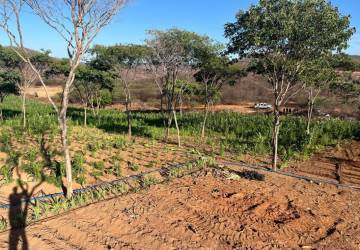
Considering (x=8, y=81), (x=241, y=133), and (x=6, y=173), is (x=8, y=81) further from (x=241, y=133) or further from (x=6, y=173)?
(x=6, y=173)

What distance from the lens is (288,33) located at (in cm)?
1014

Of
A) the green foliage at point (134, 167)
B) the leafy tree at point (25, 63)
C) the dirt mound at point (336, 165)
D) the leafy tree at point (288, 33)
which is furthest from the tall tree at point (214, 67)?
the leafy tree at point (25, 63)

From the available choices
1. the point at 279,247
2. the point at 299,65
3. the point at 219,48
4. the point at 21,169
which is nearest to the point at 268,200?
the point at 279,247

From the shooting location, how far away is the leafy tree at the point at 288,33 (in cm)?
991

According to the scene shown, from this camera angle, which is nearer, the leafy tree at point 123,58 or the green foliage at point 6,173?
the green foliage at point 6,173

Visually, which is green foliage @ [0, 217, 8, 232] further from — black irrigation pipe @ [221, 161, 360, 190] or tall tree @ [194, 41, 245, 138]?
tall tree @ [194, 41, 245, 138]

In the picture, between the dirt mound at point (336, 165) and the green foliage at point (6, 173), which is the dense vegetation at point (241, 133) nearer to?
A: the dirt mound at point (336, 165)

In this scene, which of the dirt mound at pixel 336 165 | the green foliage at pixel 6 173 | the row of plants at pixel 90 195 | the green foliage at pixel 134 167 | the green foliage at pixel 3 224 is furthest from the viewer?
the dirt mound at pixel 336 165

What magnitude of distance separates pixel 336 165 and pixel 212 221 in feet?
18.1

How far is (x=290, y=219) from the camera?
755 centimetres

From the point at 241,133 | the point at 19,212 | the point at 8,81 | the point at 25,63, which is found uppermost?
the point at 25,63

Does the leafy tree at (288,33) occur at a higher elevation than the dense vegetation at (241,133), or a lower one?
higher

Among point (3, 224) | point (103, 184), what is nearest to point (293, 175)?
point (103, 184)

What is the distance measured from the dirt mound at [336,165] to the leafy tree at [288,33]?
262cm
